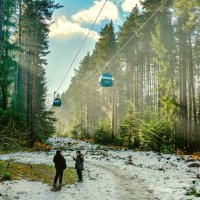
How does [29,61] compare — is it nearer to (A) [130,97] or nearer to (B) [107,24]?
(B) [107,24]

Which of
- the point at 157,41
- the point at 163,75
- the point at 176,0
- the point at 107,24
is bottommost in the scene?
the point at 163,75

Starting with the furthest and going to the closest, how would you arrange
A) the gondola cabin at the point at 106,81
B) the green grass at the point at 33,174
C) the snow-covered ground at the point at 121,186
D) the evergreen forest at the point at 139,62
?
the evergreen forest at the point at 139,62
the gondola cabin at the point at 106,81
the green grass at the point at 33,174
the snow-covered ground at the point at 121,186

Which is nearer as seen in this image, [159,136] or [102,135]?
[159,136]

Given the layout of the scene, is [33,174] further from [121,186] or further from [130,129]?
[130,129]

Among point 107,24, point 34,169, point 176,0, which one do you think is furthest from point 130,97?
point 34,169

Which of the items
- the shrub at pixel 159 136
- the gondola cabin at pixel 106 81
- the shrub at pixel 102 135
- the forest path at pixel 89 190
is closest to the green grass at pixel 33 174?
the forest path at pixel 89 190

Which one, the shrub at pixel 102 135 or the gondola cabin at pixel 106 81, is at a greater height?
the gondola cabin at pixel 106 81

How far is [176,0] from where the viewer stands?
30.1 metres

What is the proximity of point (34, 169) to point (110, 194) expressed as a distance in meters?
7.72

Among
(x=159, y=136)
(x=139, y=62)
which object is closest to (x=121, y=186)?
(x=159, y=136)

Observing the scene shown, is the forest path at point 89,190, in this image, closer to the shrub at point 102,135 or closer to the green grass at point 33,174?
the green grass at point 33,174

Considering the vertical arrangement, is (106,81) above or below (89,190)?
above

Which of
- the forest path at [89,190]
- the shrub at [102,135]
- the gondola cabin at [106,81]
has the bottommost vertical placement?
the forest path at [89,190]

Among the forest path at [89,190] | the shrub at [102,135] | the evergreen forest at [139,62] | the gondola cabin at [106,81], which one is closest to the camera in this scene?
the forest path at [89,190]
